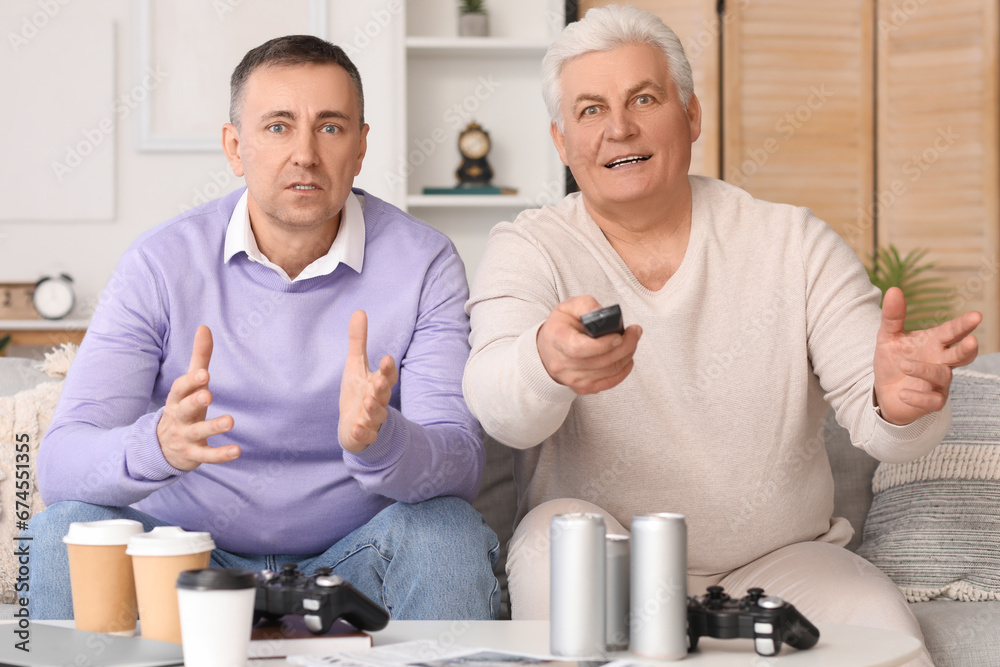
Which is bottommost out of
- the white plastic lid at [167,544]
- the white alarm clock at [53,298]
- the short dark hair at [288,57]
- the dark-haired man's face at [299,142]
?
the white plastic lid at [167,544]

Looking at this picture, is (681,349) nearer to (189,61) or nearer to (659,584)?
(659,584)

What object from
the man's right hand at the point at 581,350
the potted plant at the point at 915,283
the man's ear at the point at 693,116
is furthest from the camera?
the potted plant at the point at 915,283

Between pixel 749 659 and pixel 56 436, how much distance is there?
100cm

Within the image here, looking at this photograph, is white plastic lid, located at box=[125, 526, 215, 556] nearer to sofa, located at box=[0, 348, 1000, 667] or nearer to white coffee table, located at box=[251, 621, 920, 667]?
white coffee table, located at box=[251, 621, 920, 667]

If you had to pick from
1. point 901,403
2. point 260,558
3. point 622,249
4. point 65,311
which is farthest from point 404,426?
point 65,311

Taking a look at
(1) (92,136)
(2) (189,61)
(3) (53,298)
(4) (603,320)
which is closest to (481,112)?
(2) (189,61)

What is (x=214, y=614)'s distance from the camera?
852 millimetres

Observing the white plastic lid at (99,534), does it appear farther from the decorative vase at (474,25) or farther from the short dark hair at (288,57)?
the decorative vase at (474,25)

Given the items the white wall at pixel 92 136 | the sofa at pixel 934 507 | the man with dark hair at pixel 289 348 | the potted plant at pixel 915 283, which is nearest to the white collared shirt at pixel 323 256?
the man with dark hair at pixel 289 348

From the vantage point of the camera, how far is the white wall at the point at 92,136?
3.28 metres

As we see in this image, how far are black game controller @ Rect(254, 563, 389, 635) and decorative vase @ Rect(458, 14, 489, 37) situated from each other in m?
2.68

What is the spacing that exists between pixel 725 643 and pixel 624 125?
2.68 feet

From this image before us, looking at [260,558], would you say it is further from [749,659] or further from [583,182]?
[749,659]

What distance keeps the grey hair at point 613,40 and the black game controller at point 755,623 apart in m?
0.89
